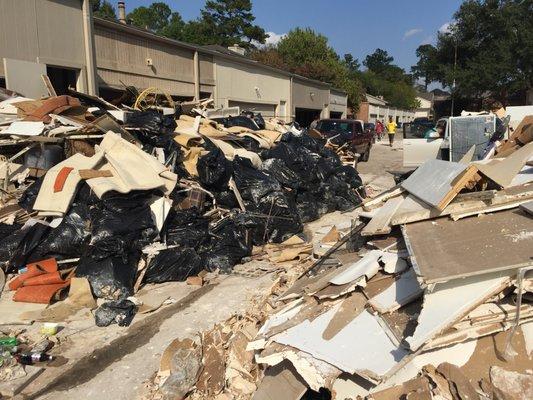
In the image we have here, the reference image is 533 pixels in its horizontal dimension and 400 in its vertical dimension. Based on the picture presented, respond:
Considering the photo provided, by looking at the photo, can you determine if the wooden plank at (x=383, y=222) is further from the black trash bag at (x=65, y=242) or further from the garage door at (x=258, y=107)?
the garage door at (x=258, y=107)

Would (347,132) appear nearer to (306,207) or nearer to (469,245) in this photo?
(306,207)

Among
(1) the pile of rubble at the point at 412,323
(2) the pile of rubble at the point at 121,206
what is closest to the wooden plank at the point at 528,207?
(1) the pile of rubble at the point at 412,323

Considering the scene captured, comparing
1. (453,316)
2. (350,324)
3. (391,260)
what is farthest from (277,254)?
(453,316)

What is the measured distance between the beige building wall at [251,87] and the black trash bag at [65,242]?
45.3ft

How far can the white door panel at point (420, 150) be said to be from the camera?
39.1 feet

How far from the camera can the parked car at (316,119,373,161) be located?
16.8 metres

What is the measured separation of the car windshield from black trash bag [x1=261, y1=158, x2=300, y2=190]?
8.99m

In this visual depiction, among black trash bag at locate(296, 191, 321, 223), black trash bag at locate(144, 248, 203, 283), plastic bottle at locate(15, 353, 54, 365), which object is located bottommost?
plastic bottle at locate(15, 353, 54, 365)

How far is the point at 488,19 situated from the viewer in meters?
33.8

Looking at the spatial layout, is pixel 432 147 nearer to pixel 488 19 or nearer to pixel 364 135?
pixel 364 135

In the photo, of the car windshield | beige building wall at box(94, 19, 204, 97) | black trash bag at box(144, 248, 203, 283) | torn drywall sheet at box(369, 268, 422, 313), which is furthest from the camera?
the car windshield

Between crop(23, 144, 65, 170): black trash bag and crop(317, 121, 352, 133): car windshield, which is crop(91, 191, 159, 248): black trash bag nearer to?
crop(23, 144, 65, 170): black trash bag

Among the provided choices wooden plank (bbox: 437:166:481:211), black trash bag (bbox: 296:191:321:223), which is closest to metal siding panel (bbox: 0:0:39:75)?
black trash bag (bbox: 296:191:321:223)

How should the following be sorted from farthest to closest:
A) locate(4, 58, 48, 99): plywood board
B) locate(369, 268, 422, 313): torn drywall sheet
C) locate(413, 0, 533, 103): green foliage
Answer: locate(413, 0, 533, 103): green foliage, locate(4, 58, 48, 99): plywood board, locate(369, 268, 422, 313): torn drywall sheet
